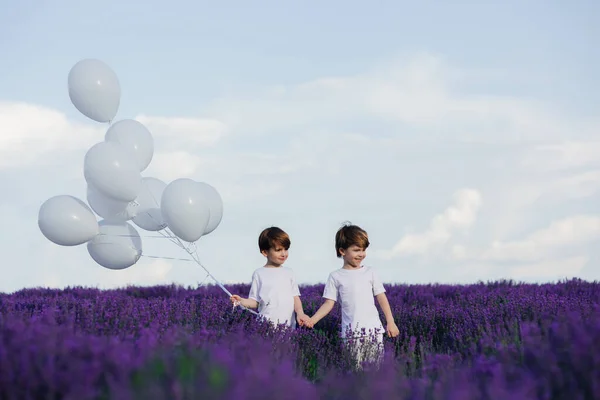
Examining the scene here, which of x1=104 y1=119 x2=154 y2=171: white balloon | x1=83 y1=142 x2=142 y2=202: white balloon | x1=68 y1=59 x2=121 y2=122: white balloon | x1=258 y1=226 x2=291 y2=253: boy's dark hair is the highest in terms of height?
x1=68 y1=59 x2=121 y2=122: white balloon

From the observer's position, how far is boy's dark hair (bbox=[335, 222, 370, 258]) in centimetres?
551

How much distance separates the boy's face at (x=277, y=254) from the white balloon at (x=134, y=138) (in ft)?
6.18

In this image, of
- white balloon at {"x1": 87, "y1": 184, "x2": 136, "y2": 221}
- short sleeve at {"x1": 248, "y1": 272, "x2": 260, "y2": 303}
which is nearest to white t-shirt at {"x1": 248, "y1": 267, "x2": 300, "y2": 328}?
short sleeve at {"x1": 248, "y1": 272, "x2": 260, "y2": 303}

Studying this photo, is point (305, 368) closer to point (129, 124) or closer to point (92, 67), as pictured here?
point (129, 124)

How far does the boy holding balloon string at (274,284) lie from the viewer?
5.66 m

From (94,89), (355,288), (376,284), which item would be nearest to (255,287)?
(355,288)

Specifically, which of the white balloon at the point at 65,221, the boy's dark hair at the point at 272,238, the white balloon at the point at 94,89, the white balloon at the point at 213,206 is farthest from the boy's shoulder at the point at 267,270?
the white balloon at the point at 94,89

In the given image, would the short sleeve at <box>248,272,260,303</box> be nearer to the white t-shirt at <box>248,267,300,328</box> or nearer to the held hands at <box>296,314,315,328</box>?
the white t-shirt at <box>248,267,300,328</box>

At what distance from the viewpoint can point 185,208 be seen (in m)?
5.98

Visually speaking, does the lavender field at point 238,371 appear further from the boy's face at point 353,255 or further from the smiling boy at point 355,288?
the boy's face at point 353,255

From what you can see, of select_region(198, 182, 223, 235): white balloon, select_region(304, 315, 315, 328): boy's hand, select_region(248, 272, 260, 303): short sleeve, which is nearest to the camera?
select_region(304, 315, 315, 328): boy's hand

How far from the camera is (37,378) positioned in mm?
2547

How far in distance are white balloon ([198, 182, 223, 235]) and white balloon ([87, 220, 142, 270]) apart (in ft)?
2.43

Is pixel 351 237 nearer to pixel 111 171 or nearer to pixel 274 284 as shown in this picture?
pixel 274 284
